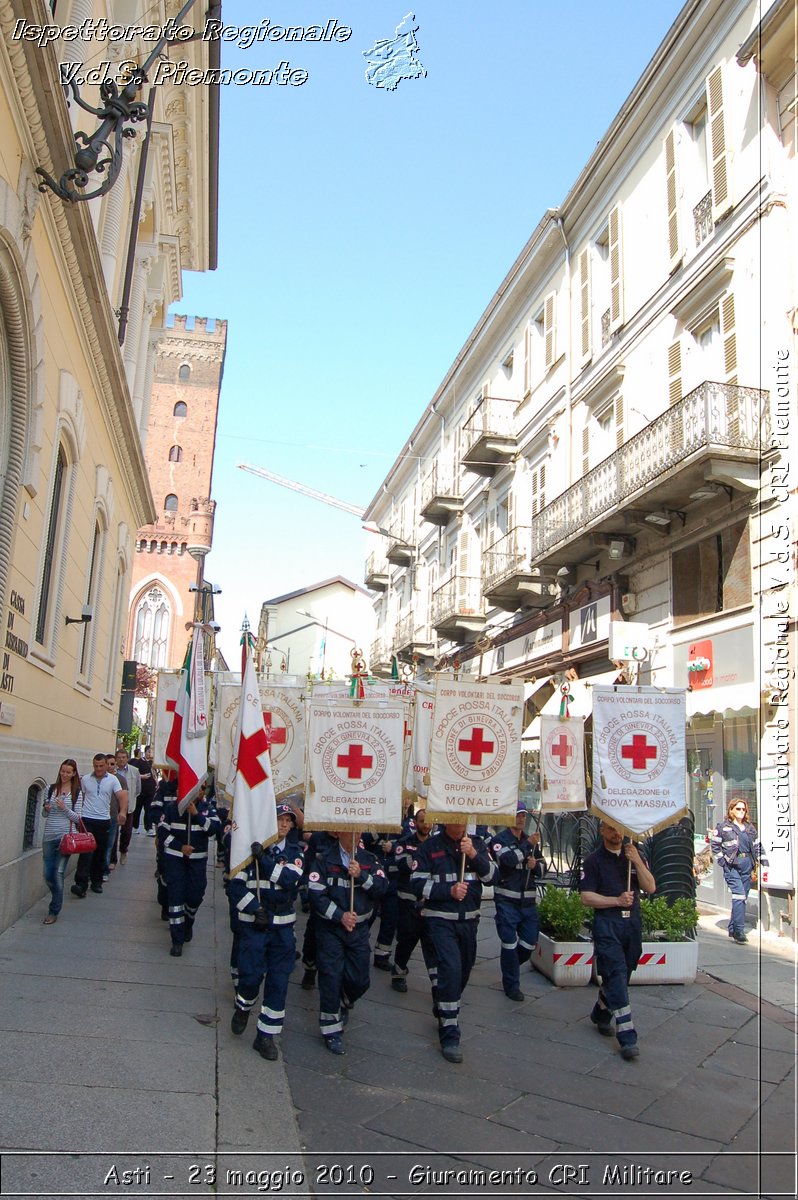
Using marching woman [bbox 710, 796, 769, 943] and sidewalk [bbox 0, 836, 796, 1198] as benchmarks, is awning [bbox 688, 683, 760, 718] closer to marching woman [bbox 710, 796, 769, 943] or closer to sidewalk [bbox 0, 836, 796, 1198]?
marching woman [bbox 710, 796, 769, 943]

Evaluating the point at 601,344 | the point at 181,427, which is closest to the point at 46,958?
the point at 601,344

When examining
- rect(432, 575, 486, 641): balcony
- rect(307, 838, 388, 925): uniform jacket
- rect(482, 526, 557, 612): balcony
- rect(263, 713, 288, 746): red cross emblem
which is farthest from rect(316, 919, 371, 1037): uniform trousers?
rect(432, 575, 486, 641): balcony

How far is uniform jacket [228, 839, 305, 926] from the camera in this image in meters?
6.91

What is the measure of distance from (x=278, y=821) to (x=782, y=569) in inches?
357

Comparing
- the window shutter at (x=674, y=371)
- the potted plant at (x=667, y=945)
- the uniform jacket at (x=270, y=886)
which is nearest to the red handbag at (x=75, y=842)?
the uniform jacket at (x=270, y=886)

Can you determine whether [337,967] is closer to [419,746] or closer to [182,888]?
[182,888]

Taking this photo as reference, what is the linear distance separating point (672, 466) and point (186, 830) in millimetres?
9540

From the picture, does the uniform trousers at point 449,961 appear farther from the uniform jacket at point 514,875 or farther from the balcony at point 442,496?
the balcony at point 442,496

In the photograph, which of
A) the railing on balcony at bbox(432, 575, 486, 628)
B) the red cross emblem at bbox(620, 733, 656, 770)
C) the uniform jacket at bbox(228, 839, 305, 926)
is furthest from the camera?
the railing on balcony at bbox(432, 575, 486, 628)

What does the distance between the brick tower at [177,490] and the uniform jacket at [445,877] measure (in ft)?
166

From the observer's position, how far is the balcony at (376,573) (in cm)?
4597

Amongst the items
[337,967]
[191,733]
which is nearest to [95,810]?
[191,733]

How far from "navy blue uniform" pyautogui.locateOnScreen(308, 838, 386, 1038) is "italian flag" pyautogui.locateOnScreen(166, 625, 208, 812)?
6.52 ft

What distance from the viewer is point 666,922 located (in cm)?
962
